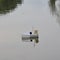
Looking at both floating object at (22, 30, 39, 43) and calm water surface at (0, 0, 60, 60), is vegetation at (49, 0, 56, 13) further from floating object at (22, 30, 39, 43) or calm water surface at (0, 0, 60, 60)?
floating object at (22, 30, 39, 43)

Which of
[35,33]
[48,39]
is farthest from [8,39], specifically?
[48,39]

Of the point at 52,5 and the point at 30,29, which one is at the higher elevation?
the point at 52,5

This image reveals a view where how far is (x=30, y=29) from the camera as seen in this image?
122 cm

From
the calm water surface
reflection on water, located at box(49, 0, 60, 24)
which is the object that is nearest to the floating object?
the calm water surface

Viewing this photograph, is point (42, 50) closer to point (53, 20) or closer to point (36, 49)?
point (36, 49)

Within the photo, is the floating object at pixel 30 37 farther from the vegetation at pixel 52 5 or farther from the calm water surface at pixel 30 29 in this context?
the vegetation at pixel 52 5

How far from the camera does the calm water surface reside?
3.96ft

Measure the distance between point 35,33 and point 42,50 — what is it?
156 millimetres

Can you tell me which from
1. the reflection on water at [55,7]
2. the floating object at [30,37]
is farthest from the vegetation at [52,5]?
the floating object at [30,37]

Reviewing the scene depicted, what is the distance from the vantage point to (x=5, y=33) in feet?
3.96

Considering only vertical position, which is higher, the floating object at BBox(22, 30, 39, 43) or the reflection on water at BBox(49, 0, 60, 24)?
the reflection on water at BBox(49, 0, 60, 24)

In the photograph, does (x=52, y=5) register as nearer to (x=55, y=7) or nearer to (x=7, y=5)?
(x=55, y=7)

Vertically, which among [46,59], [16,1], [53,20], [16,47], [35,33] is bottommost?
[46,59]

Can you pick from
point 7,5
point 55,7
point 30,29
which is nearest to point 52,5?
point 55,7
